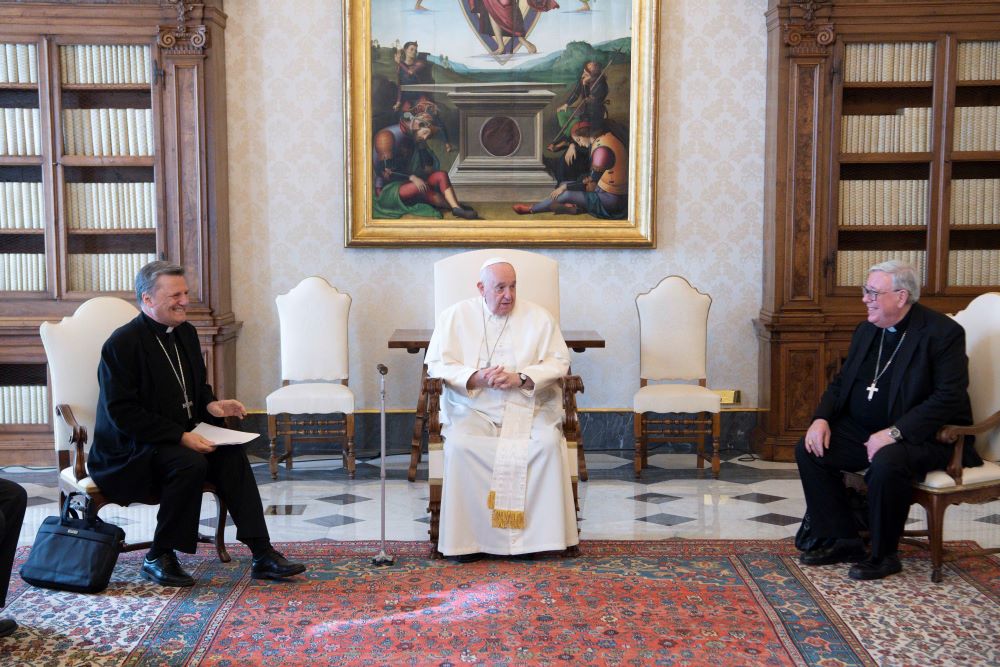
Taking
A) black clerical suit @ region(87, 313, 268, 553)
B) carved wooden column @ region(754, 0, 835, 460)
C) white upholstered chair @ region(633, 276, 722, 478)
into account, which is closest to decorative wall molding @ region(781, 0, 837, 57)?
carved wooden column @ region(754, 0, 835, 460)

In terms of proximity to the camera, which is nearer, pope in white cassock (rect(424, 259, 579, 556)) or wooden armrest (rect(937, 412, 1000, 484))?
wooden armrest (rect(937, 412, 1000, 484))

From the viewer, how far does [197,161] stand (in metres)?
6.68

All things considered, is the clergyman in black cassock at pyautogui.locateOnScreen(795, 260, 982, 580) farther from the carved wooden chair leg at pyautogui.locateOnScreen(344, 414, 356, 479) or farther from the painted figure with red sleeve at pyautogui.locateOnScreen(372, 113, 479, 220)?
the painted figure with red sleeve at pyautogui.locateOnScreen(372, 113, 479, 220)

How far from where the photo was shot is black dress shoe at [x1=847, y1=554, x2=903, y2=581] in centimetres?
438

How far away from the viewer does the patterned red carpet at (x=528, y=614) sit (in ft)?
11.8

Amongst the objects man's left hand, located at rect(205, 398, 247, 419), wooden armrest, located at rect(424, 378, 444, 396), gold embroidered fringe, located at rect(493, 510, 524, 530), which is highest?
wooden armrest, located at rect(424, 378, 444, 396)

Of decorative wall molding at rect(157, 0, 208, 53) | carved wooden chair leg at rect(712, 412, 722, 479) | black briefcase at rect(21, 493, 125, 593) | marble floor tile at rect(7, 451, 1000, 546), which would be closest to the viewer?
black briefcase at rect(21, 493, 125, 593)

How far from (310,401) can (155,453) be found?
2.04 metres

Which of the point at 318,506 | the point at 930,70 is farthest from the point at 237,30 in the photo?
the point at 930,70

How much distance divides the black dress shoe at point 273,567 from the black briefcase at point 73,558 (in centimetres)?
57

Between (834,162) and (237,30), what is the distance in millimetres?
4032

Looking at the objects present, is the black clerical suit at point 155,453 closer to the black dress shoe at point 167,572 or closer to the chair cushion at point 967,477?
the black dress shoe at point 167,572

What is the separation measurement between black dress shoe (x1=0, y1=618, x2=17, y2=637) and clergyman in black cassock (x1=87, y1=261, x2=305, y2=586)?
0.65m

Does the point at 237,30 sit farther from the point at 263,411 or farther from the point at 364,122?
the point at 263,411
